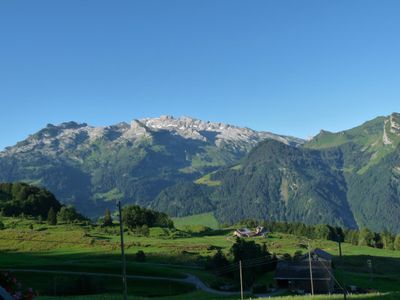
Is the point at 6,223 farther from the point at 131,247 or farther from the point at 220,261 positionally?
the point at 220,261

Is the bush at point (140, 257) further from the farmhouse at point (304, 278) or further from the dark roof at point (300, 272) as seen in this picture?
the farmhouse at point (304, 278)

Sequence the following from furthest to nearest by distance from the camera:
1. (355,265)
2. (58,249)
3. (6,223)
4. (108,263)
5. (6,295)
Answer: (6,223) < (355,265) < (58,249) < (108,263) < (6,295)

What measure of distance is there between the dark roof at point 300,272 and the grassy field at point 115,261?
4.51m

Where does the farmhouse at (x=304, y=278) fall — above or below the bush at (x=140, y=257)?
below

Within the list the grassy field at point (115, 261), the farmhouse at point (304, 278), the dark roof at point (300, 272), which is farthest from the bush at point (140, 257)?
the farmhouse at point (304, 278)

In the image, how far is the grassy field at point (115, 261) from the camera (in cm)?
9150

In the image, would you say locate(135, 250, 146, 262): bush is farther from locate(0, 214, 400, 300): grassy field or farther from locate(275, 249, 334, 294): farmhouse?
locate(275, 249, 334, 294): farmhouse

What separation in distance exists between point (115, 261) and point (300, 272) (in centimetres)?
4870

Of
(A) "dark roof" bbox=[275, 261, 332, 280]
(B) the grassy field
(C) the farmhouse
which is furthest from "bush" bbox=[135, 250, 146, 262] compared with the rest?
(C) the farmhouse

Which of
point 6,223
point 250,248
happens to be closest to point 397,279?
point 250,248

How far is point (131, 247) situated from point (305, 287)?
66.4 m

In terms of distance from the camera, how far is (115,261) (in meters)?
127

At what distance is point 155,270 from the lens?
114125 mm

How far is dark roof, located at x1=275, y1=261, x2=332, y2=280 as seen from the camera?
360 ft
